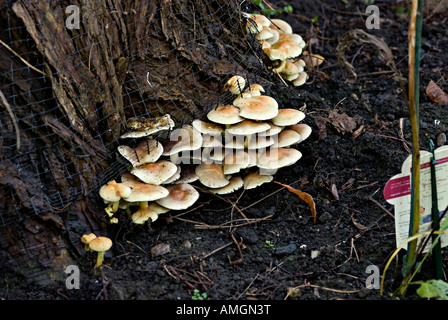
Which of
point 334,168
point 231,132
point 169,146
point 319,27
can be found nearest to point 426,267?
point 334,168

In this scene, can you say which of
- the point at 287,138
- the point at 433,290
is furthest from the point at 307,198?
the point at 433,290

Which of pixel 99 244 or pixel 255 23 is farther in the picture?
pixel 255 23

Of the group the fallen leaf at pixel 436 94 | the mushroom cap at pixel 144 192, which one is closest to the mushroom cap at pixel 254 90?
the mushroom cap at pixel 144 192

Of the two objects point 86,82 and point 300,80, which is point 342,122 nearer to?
point 300,80

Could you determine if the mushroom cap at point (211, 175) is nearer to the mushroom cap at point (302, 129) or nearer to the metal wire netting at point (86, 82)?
the metal wire netting at point (86, 82)

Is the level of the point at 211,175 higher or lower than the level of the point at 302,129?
lower

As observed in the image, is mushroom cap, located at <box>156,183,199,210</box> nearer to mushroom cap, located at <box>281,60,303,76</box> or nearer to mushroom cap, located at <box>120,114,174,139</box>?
mushroom cap, located at <box>120,114,174,139</box>
